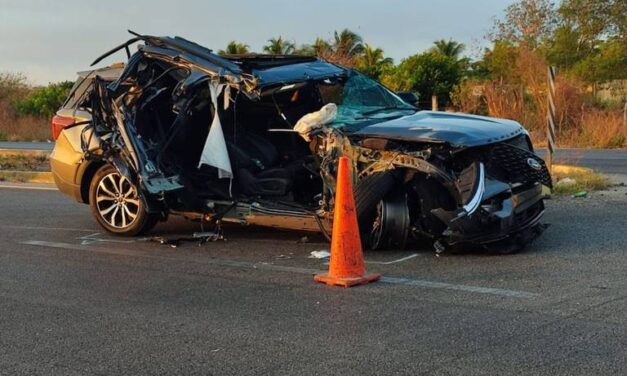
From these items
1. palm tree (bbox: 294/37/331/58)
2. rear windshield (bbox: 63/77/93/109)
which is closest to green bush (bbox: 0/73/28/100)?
palm tree (bbox: 294/37/331/58)

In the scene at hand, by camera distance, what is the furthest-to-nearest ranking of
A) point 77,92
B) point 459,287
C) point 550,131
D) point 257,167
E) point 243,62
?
point 550,131, point 77,92, point 257,167, point 243,62, point 459,287

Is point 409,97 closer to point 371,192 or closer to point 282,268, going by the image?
point 371,192

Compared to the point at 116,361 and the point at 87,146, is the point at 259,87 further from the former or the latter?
the point at 116,361

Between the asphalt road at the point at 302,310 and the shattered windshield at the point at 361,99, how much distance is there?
152 centimetres

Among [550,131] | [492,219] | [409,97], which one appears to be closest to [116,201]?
[409,97]

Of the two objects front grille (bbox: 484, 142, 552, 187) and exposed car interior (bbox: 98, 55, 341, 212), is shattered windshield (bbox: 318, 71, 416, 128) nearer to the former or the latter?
exposed car interior (bbox: 98, 55, 341, 212)

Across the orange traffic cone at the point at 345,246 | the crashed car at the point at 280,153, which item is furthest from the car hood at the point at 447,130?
the orange traffic cone at the point at 345,246

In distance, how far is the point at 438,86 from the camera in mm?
30734

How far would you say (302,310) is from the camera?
518 cm

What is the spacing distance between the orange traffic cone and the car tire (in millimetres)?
708

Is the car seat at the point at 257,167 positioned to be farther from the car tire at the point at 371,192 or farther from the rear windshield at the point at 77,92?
the rear windshield at the point at 77,92

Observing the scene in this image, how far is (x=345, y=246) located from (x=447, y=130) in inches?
62.8

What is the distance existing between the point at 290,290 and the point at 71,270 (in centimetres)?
239

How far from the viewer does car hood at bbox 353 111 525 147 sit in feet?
21.1
